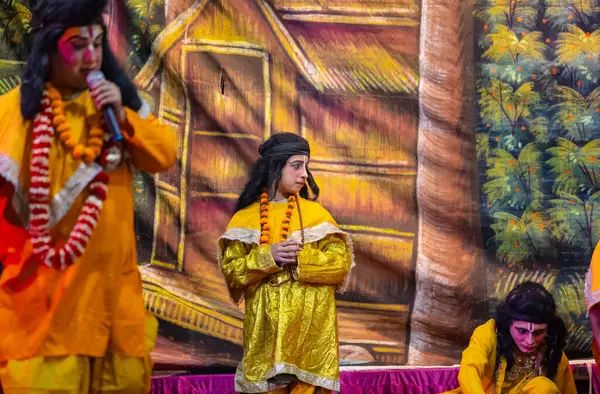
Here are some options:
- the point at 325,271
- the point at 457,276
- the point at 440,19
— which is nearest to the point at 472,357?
the point at 325,271

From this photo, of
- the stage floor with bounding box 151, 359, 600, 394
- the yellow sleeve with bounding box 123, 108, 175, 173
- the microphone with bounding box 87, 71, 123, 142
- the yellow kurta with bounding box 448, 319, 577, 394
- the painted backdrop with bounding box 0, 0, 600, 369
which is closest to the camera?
the microphone with bounding box 87, 71, 123, 142

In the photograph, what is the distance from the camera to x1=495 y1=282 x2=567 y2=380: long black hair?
3.99 m

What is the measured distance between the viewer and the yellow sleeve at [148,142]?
250cm

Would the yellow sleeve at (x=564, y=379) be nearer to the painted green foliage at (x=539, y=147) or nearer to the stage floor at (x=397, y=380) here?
the stage floor at (x=397, y=380)

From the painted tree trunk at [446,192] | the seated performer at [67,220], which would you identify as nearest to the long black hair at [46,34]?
the seated performer at [67,220]

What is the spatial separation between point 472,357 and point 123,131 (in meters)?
2.22

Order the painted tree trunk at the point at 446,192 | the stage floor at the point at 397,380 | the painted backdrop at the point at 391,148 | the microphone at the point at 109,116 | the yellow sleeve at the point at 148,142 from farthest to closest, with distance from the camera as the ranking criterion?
1. the painted tree trunk at the point at 446,192
2. the painted backdrop at the point at 391,148
3. the stage floor at the point at 397,380
4. the yellow sleeve at the point at 148,142
5. the microphone at the point at 109,116

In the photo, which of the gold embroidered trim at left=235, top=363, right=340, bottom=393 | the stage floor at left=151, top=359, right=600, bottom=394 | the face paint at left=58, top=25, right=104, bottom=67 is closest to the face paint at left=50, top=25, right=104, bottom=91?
the face paint at left=58, top=25, right=104, bottom=67

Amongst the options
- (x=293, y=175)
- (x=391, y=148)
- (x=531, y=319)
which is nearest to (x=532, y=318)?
(x=531, y=319)

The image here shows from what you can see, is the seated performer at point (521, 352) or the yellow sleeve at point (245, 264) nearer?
the yellow sleeve at point (245, 264)

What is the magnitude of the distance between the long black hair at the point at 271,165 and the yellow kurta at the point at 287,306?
0.15 metres

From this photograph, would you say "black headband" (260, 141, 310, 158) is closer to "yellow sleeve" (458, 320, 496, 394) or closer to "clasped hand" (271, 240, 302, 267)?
"clasped hand" (271, 240, 302, 267)

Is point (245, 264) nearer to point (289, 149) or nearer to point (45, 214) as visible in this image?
point (289, 149)

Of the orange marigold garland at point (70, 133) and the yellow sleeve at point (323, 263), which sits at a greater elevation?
the orange marigold garland at point (70, 133)
